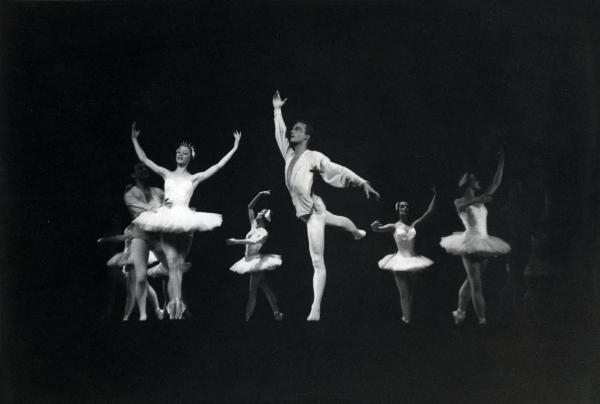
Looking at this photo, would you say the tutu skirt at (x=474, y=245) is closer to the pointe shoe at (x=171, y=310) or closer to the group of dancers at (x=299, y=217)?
the group of dancers at (x=299, y=217)

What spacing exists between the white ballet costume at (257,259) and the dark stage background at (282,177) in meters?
0.06

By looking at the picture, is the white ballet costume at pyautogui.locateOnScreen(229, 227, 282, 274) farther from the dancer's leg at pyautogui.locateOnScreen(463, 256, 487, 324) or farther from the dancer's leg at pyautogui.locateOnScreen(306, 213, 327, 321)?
the dancer's leg at pyautogui.locateOnScreen(463, 256, 487, 324)

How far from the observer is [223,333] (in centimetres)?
391

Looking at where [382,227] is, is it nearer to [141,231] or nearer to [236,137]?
[236,137]

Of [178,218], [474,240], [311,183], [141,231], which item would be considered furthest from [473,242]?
[141,231]

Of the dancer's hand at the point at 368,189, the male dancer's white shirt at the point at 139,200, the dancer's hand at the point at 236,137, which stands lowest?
the male dancer's white shirt at the point at 139,200

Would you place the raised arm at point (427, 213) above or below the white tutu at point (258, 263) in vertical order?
above

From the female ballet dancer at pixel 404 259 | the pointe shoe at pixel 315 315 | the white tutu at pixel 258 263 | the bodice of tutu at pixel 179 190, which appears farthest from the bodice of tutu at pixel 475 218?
the bodice of tutu at pixel 179 190

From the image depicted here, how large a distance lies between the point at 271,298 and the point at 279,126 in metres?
1.06

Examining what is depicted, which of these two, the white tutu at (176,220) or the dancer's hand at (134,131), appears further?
the dancer's hand at (134,131)

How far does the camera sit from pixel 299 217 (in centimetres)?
399

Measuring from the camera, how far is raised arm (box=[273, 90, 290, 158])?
401 cm

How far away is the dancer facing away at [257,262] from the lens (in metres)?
3.92

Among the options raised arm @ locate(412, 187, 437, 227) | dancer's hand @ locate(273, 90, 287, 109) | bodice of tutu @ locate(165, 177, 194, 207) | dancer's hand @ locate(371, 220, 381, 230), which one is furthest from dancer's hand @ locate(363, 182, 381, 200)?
bodice of tutu @ locate(165, 177, 194, 207)
